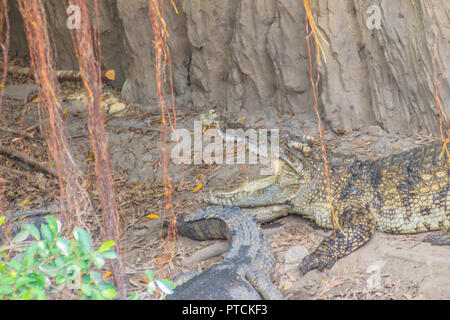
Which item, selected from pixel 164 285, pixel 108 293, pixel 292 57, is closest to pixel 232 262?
pixel 164 285

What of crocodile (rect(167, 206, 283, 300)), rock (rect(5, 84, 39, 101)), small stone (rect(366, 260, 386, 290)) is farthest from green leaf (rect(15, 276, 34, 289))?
rock (rect(5, 84, 39, 101))

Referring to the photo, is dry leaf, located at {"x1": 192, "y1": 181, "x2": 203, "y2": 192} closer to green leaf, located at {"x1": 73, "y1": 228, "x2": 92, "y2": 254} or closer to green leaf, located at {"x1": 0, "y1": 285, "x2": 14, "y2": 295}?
green leaf, located at {"x1": 73, "y1": 228, "x2": 92, "y2": 254}

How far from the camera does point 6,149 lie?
532 cm

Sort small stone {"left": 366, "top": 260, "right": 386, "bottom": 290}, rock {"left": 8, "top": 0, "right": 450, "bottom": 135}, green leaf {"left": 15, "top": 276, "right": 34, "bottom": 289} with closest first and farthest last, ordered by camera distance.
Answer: green leaf {"left": 15, "top": 276, "right": 34, "bottom": 289}, small stone {"left": 366, "top": 260, "right": 386, "bottom": 290}, rock {"left": 8, "top": 0, "right": 450, "bottom": 135}

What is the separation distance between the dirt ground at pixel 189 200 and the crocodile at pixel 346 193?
0.32ft

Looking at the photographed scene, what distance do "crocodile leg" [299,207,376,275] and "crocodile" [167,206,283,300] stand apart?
0.28m

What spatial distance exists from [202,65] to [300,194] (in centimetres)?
250

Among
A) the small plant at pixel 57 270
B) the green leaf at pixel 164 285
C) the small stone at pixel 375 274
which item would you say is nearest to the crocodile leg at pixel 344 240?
the small stone at pixel 375 274

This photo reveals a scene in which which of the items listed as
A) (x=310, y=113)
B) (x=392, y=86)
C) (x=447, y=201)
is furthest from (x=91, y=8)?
(x=447, y=201)

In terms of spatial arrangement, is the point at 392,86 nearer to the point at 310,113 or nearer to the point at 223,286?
the point at 310,113

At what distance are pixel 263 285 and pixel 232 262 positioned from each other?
0.90 feet

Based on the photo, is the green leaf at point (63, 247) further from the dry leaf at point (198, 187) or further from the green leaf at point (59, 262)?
the dry leaf at point (198, 187)

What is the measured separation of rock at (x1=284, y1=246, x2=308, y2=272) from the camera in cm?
325
